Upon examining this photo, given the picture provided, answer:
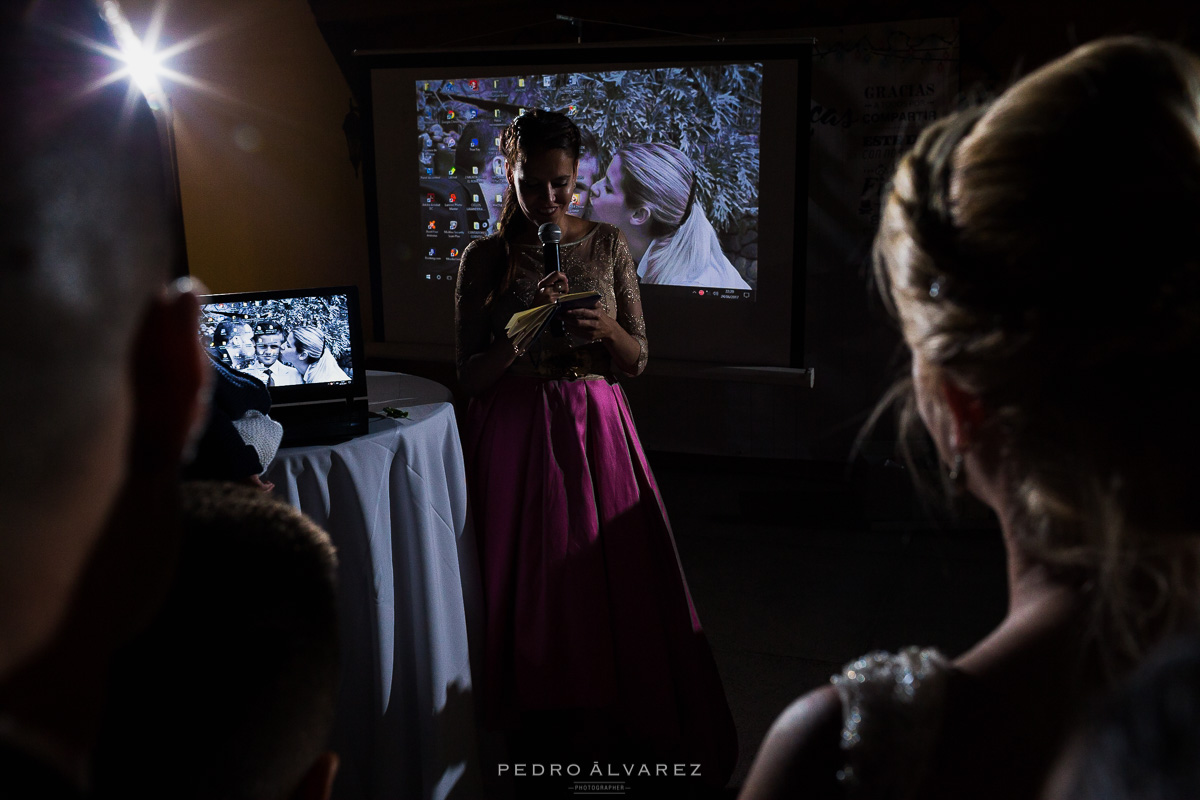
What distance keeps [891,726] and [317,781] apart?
42 cm

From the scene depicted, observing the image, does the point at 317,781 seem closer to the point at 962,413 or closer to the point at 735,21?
the point at 962,413

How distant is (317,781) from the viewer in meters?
0.36

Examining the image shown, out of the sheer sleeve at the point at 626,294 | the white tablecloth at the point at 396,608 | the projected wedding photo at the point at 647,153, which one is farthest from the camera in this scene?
the projected wedding photo at the point at 647,153

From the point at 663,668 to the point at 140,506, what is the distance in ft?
6.78

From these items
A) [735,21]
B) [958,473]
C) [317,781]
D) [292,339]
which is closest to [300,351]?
[292,339]

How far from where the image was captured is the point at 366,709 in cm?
183

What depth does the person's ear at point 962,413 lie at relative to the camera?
64 centimetres

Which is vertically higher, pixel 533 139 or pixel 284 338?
pixel 533 139

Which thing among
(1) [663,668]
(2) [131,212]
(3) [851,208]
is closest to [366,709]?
(1) [663,668]

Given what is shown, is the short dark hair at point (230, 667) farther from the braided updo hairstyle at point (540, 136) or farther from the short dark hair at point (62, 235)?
the braided updo hairstyle at point (540, 136)

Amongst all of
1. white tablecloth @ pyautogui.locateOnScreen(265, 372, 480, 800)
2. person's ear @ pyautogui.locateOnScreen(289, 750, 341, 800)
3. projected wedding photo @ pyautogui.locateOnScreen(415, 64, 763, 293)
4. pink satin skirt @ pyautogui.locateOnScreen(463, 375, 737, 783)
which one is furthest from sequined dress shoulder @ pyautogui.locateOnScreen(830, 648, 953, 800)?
projected wedding photo @ pyautogui.locateOnScreen(415, 64, 763, 293)

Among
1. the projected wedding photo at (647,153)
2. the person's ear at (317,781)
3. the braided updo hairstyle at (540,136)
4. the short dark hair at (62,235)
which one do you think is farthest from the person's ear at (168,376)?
the projected wedding photo at (647,153)

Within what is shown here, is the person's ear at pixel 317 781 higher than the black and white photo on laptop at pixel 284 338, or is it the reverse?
the black and white photo on laptop at pixel 284 338

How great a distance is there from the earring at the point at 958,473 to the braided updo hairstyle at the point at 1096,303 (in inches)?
2.2
